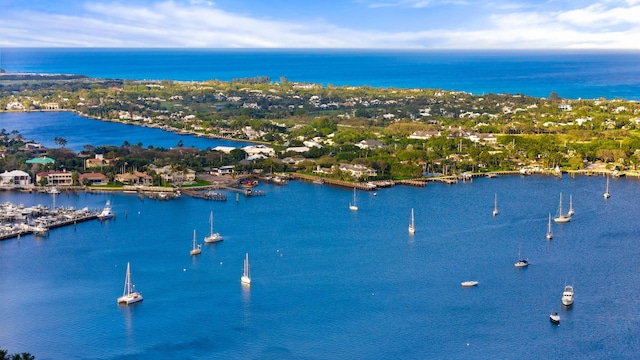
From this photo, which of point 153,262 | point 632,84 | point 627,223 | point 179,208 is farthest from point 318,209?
point 632,84

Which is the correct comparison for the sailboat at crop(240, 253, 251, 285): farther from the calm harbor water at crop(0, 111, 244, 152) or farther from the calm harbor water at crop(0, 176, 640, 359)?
the calm harbor water at crop(0, 111, 244, 152)

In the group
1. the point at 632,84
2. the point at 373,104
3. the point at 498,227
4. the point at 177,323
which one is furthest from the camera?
the point at 632,84

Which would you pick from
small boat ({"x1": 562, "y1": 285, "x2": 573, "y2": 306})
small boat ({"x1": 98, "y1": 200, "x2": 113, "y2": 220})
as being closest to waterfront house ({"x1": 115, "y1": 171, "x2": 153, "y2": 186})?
small boat ({"x1": 98, "y1": 200, "x2": 113, "y2": 220})

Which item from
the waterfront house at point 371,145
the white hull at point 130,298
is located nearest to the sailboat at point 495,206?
the waterfront house at point 371,145

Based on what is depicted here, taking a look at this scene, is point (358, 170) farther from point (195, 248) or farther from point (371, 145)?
point (195, 248)

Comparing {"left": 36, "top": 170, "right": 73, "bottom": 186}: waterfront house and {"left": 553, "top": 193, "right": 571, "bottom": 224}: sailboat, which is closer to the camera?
{"left": 553, "top": 193, "right": 571, "bottom": 224}: sailboat

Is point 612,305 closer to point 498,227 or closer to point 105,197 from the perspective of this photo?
point 498,227

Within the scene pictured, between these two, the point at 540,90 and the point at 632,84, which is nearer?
the point at 540,90

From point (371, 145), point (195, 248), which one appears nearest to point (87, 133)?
point (371, 145)
